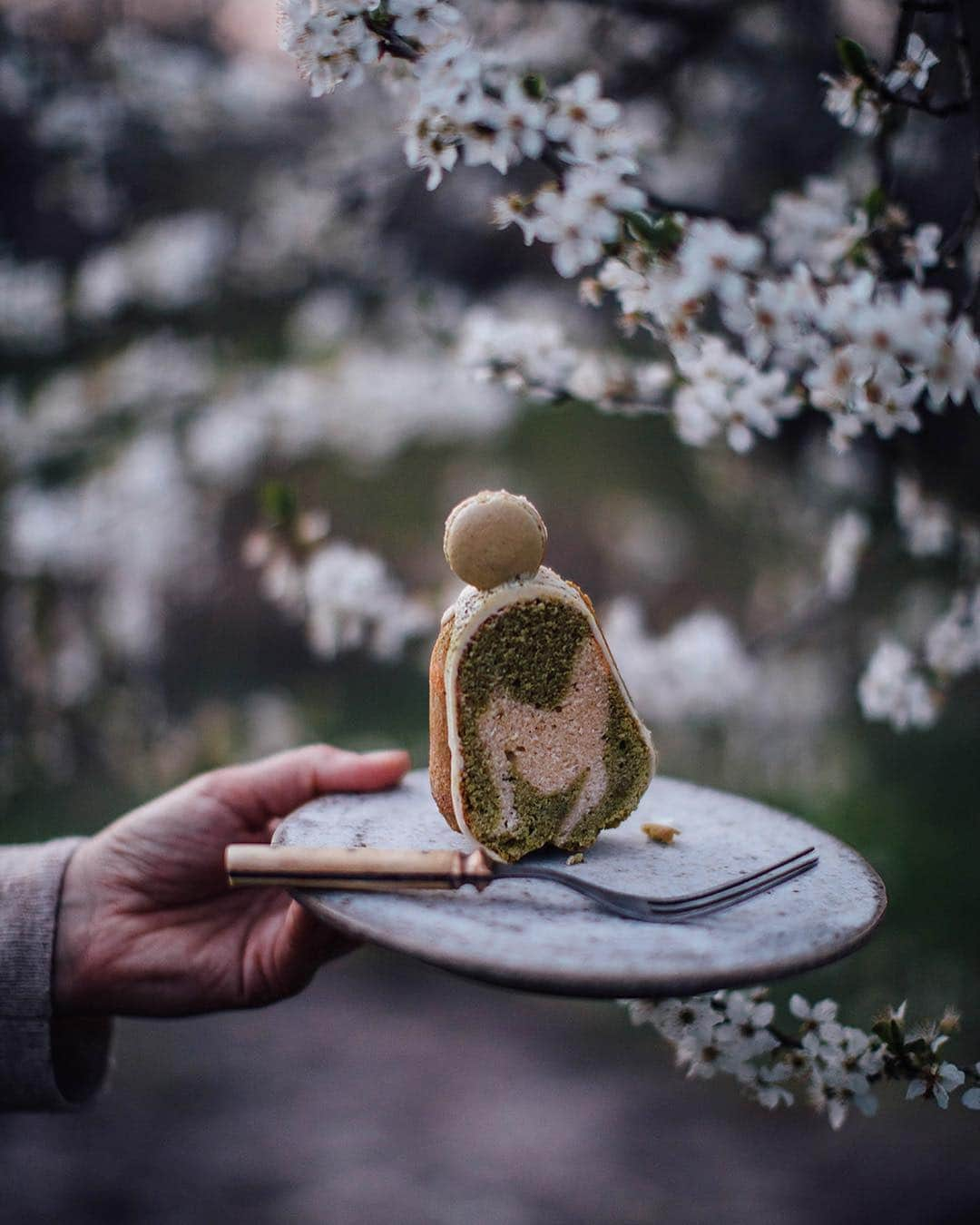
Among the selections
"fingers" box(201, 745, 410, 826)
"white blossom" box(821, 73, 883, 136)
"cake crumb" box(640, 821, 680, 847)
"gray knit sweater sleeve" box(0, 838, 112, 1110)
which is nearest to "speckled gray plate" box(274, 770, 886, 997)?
"cake crumb" box(640, 821, 680, 847)

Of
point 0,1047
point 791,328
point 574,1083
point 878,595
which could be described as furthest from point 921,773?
point 0,1047

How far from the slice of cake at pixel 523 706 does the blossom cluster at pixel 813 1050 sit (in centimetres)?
28

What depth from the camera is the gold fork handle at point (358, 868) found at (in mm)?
1149

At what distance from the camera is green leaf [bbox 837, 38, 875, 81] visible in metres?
1.26

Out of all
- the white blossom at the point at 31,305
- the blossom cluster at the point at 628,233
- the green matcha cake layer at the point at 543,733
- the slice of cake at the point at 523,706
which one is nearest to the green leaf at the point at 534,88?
the blossom cluster at the point at 628,233

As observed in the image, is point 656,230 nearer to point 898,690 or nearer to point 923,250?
point 923,250

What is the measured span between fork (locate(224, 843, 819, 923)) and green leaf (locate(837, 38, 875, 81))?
3.34 feet

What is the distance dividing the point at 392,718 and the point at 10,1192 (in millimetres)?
2095

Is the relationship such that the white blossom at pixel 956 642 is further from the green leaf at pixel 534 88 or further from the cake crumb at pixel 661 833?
the green leaf at pixel 534 88

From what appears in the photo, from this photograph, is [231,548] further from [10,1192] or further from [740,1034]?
[740,1034]

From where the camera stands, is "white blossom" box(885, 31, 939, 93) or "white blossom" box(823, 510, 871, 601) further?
"white blossom" box(823, 510, 871, 601)

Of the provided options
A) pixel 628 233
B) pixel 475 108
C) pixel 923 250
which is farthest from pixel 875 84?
pixel 475 108

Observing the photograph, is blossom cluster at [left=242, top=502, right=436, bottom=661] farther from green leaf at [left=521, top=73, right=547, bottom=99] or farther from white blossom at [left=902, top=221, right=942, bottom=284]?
white blossom at [left=902, top=221, right=942, bottom=284]

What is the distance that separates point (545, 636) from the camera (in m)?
1.38
